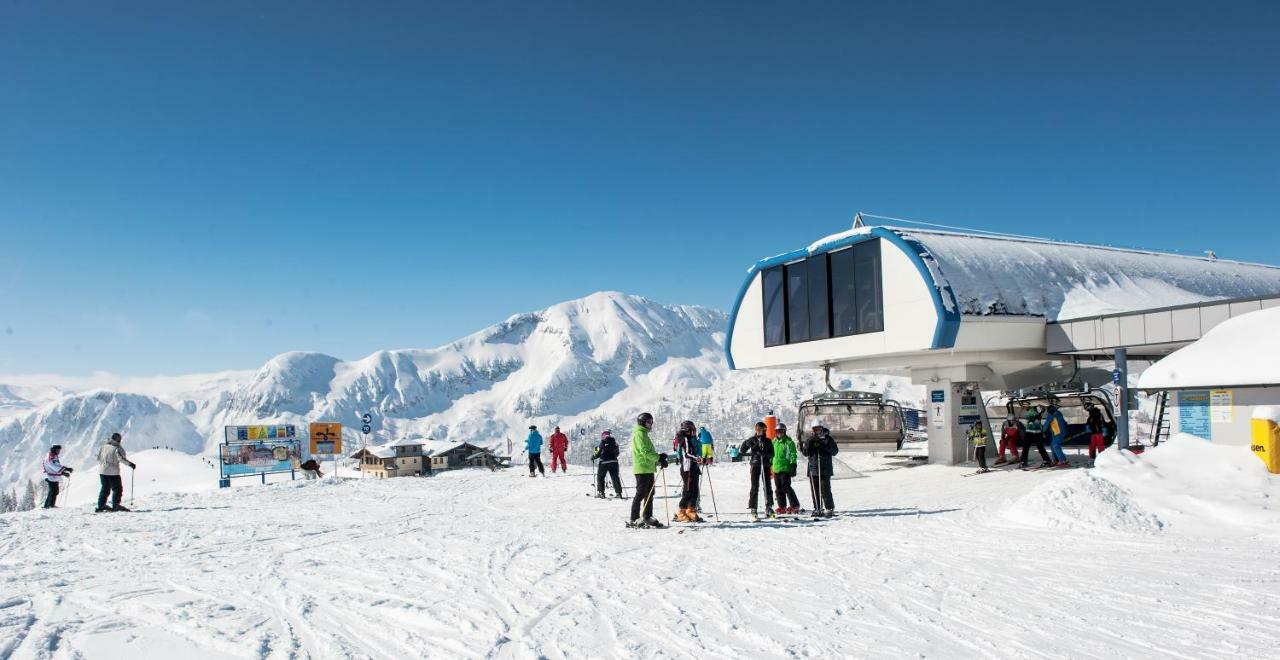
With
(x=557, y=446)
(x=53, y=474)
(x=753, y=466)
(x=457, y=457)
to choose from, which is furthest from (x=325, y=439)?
(x=753, y=466)

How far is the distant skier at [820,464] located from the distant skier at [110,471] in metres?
12.1

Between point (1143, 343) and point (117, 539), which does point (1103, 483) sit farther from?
point (117, 539)

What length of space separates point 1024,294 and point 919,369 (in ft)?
13.0

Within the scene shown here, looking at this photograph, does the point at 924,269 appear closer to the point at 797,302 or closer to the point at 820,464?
the point at 797,302

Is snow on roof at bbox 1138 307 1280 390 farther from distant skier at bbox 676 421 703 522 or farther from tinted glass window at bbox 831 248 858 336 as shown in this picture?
distant skier at bbox 676 421 703 522

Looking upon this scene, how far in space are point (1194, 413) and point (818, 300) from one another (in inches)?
384

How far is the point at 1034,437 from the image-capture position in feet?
63.9

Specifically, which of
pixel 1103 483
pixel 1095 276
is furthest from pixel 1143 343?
pixel 1103 483

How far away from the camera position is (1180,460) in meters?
11.9

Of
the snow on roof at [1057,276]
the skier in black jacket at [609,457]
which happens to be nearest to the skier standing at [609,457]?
the skier in black jacket at [609,457]

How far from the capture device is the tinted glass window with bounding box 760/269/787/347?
2277 cm

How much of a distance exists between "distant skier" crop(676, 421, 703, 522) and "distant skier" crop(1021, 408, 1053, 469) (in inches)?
421

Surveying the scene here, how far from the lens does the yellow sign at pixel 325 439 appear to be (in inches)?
1034

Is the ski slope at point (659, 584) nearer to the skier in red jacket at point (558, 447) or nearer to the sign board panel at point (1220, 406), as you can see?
the sign board panel at point (1220, 406)
